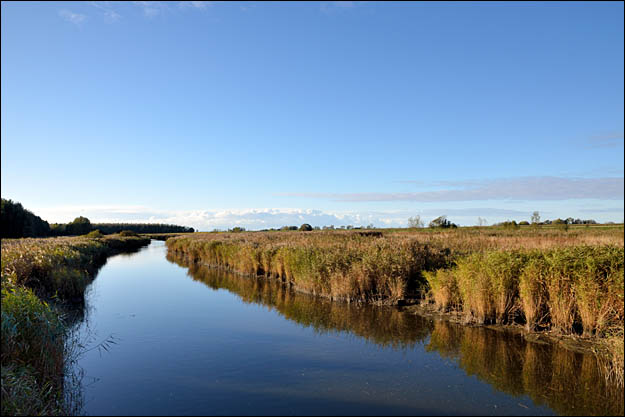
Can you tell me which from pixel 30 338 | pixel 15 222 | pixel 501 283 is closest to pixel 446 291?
pixel 501 283

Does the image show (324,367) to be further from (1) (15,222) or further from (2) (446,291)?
(1) (15,222)

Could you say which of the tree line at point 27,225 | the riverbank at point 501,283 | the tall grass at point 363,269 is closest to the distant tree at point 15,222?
the tree line at point 27,225

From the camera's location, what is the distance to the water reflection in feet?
22.9

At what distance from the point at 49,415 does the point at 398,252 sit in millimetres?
12629

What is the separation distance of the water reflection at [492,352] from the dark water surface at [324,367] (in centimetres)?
3

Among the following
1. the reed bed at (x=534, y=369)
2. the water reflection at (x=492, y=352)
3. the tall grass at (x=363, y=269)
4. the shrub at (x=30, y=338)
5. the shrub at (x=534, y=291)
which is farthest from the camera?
the tall grass at (x=363, y=269)

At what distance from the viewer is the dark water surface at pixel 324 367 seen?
6.81 meters

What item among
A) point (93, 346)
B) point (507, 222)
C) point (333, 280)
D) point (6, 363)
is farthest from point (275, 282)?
point (507, 222)

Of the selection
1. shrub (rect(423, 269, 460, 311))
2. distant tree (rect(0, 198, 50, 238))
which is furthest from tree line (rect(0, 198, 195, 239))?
shrub (rect(423, 269, 460, 311))

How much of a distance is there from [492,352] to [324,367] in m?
4.17

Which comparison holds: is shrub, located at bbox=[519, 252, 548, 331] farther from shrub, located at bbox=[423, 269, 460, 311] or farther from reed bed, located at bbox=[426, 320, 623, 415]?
shrub, located at bbox=[423, 269, 460, 311]

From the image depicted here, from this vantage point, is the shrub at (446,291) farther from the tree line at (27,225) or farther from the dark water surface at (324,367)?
the tree line at (27,225)

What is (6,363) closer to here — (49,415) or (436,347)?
(49,415)

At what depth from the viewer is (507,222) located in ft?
205
